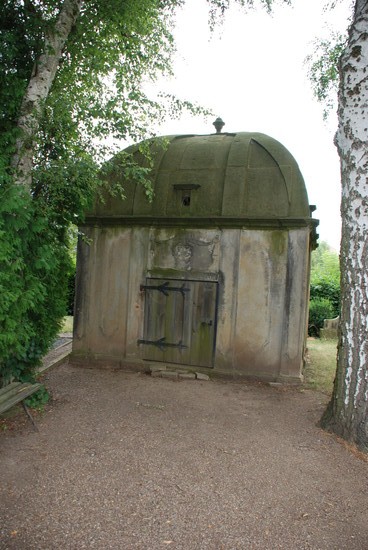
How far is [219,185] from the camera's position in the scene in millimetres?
9109

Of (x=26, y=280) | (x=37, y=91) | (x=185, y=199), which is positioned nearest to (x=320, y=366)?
(x=185, y=199)

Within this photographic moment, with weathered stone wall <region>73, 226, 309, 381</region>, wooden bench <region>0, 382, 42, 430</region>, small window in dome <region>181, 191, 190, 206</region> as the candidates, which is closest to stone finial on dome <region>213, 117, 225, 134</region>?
small window in dome <region>181, 191, 190, 206</region>

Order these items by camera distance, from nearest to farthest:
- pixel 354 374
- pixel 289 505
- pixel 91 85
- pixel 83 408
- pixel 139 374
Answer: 1. pixel 289 505
2. pixel 354 374
3. pixel 83 408
4. pixel 91 85
5. pixel 139 374

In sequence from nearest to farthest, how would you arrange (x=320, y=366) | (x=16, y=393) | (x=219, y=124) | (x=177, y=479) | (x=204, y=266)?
1. (x=177, y=479)
2. (x=16, y=393)
3. (x=204, y=266)
4. (x=219, y=124)
5. (x=320, y=366)

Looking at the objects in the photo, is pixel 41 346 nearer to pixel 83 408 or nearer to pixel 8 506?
pixel 83 408

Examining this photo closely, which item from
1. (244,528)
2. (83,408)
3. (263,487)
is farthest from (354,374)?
(83,408)

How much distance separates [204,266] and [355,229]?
394 cm

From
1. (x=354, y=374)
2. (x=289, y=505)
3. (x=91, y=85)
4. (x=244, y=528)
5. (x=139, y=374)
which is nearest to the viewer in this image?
(x=244, y=528)

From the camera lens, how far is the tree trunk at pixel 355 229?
557cm

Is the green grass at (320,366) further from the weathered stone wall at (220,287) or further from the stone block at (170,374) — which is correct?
the stone block at (170,374)

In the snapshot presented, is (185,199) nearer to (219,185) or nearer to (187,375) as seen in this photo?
(219,185)

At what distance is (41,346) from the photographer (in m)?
7.02

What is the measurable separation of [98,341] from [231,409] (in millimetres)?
3949

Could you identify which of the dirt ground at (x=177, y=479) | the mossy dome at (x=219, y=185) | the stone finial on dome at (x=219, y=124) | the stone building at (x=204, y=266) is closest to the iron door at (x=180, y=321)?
the stone building at (x=204, y=266)
